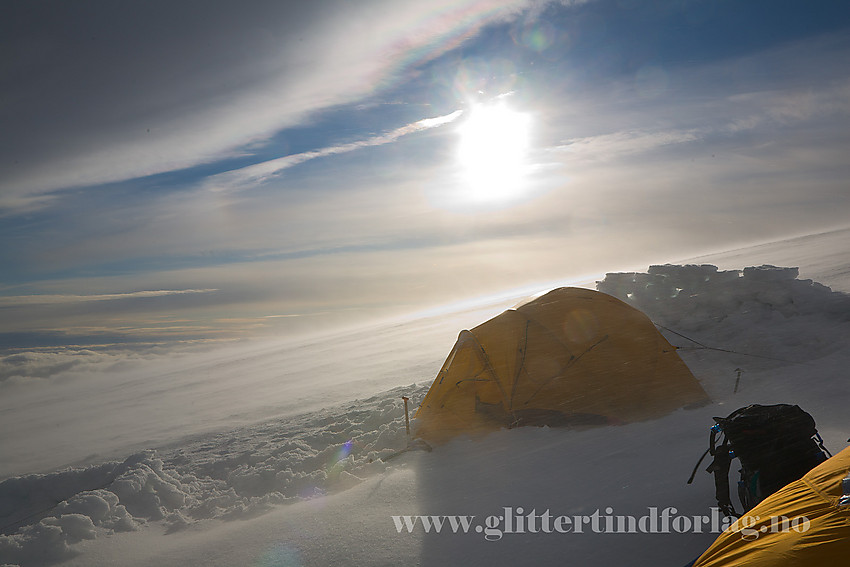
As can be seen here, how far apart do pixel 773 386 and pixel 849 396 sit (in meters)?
1.16

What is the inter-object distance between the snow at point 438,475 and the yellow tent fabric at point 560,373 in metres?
0.46

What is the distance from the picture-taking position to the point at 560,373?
8.30 meters

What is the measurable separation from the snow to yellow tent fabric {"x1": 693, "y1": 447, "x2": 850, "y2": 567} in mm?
1714

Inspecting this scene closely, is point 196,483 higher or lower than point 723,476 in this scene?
lower

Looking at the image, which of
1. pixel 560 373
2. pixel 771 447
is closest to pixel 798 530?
pixel 771 447

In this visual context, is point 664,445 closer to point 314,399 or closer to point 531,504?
point 531,504

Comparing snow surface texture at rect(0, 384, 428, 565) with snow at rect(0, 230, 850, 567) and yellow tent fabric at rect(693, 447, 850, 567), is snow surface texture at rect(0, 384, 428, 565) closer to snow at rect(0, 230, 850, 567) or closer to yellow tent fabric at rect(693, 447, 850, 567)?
snow at rect(0, 230, 850, 567)

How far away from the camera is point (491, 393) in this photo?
28.1ft

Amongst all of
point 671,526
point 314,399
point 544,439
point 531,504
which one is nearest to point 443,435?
point 544,439

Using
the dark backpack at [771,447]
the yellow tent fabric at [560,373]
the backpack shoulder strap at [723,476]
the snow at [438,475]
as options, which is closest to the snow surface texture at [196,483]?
the snow at [438,475]

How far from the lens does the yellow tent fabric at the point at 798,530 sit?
226 cm

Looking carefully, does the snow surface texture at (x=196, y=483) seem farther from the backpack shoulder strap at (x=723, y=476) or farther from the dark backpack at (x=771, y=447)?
the dark backpack at (x=771, y=447)

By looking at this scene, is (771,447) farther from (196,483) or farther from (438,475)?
(196,483)

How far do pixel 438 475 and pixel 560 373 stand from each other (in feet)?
9.24
